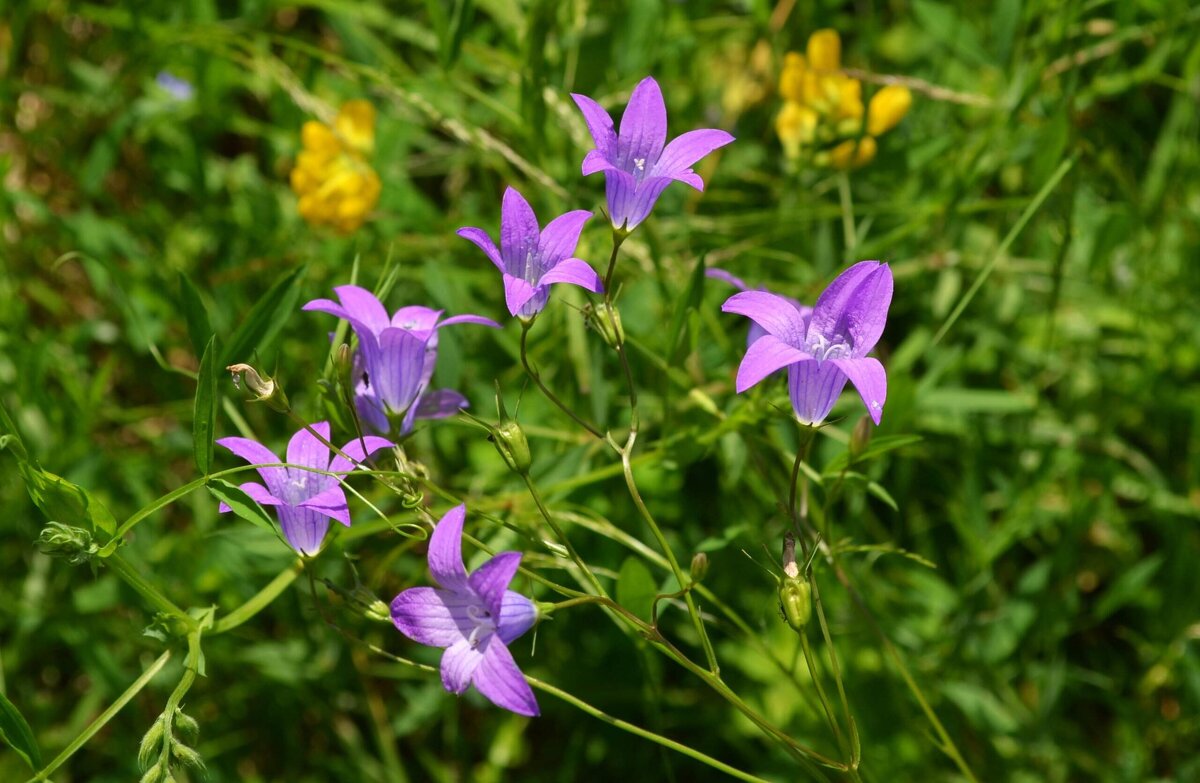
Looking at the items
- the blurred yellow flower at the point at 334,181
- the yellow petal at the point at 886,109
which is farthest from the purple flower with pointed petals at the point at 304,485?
the yellow petal at the point at 886,109

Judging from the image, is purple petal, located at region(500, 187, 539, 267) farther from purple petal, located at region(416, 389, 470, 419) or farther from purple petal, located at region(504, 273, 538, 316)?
purple petal, located at region(416, 389, 470, 419)

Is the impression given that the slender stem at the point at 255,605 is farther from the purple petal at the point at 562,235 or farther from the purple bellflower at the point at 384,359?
the purple petal at the point at 562,235

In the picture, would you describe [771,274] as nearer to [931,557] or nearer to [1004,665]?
[931,557]

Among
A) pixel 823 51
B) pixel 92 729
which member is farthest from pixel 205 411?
pixel 823 51

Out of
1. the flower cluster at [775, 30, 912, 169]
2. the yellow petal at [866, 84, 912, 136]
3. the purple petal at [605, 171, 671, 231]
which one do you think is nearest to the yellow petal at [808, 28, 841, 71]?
the flower cluster at [775, 30, 912, 169]

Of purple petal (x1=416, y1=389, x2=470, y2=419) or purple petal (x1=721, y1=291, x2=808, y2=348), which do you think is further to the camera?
purple petal (x1=416, y1=389, x2=470, y2=419)

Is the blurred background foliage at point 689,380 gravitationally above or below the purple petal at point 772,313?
below

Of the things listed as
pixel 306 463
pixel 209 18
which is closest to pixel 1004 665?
pixel 306 463
